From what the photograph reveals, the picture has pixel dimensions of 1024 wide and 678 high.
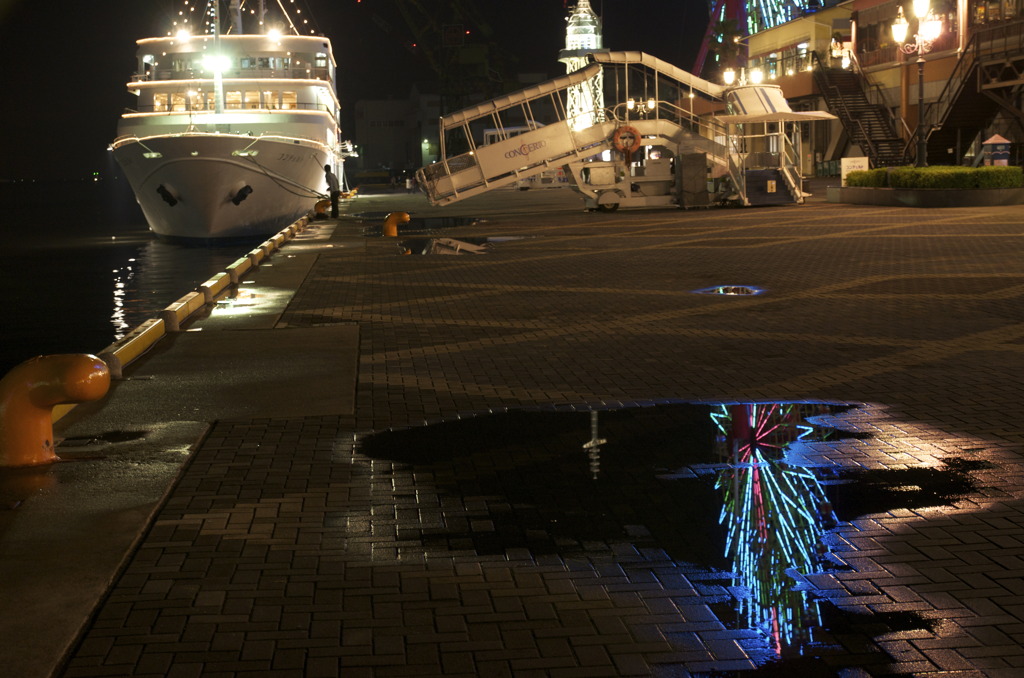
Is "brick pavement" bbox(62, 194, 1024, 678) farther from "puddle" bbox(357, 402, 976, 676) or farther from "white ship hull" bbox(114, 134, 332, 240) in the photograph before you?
"white ship hull" bbox(114, 134, 332, 240)

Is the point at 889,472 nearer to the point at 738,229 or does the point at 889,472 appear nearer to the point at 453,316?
the point at 453,316

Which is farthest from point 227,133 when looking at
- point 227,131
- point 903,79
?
point 903,79

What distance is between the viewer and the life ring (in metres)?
34.9

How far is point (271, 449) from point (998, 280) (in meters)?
11.1

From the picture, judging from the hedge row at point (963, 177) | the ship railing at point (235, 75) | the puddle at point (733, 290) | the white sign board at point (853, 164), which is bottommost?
the puddle at point (733, 290)

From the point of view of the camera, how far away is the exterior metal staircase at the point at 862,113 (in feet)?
152

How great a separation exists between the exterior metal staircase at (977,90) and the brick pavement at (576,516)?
28854mm

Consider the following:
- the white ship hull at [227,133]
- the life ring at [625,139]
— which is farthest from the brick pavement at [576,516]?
the white ship hull at [227,133]

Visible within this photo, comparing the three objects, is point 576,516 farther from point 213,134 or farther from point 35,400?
point 213,134

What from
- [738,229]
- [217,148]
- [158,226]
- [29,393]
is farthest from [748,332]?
[158,226]

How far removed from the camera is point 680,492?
20.6 feet

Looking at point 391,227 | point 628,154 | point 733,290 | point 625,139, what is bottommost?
point 733,290

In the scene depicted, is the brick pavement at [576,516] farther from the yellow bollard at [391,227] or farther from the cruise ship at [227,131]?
the cruise ship at [227,131]

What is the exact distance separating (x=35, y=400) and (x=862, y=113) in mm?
46536
